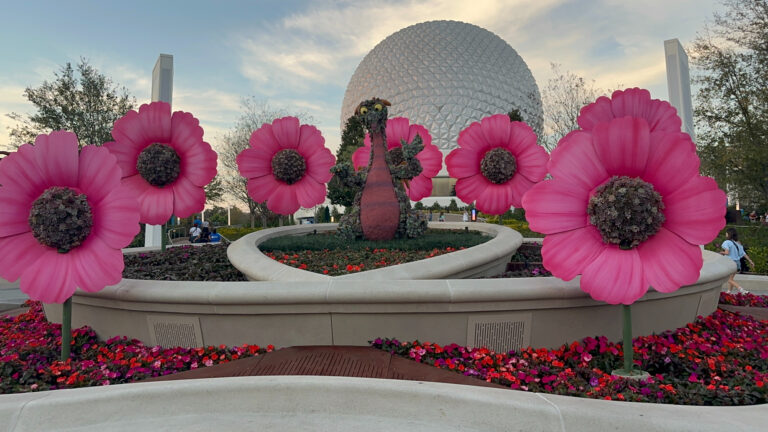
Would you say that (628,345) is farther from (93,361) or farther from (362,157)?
(362,157)

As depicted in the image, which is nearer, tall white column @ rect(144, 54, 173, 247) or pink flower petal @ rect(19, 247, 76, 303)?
pink flower petal @ rect(19, 247, 76, 303)

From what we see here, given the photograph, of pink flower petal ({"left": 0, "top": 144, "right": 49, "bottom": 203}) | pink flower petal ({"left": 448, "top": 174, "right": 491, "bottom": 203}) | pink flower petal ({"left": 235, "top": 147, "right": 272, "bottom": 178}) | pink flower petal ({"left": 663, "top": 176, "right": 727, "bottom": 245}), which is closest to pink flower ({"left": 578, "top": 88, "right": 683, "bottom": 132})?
pink flower petal ({"left": 663, "top": 176, "right": 727, "bottom": 245})

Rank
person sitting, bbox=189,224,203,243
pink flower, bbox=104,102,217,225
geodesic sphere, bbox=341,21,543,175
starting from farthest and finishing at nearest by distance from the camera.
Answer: geodesic sphere, bbox=341,21,543,175 → person sitting, bbox=189,224,203,243 → pink flower, bbox=104,102,217,225

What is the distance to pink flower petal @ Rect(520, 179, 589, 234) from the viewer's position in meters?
3.63

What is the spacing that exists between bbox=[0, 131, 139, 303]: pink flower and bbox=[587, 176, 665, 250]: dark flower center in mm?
3720

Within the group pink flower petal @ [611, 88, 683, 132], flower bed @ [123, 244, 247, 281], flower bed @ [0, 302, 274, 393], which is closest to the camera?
flower bed @ [0, 302, 274, 393]

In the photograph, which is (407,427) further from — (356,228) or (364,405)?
(356,228)

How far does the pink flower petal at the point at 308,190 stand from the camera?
6.79 m

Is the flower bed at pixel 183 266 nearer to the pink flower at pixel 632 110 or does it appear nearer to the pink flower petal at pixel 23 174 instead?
the pink flower petal at pixel 23 174

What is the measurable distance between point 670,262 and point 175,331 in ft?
13.8

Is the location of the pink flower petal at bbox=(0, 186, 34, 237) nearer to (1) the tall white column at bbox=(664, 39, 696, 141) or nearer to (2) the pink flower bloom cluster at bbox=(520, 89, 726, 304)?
Answer: (2) the pink flower bloom cluster at bbox=(520, 89, 726, 304)

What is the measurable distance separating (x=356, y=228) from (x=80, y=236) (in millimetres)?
3905

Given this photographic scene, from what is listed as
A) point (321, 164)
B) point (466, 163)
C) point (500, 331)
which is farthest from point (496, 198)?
point (500, 331)

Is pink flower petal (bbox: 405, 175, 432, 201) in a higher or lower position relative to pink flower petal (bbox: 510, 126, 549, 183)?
lower
